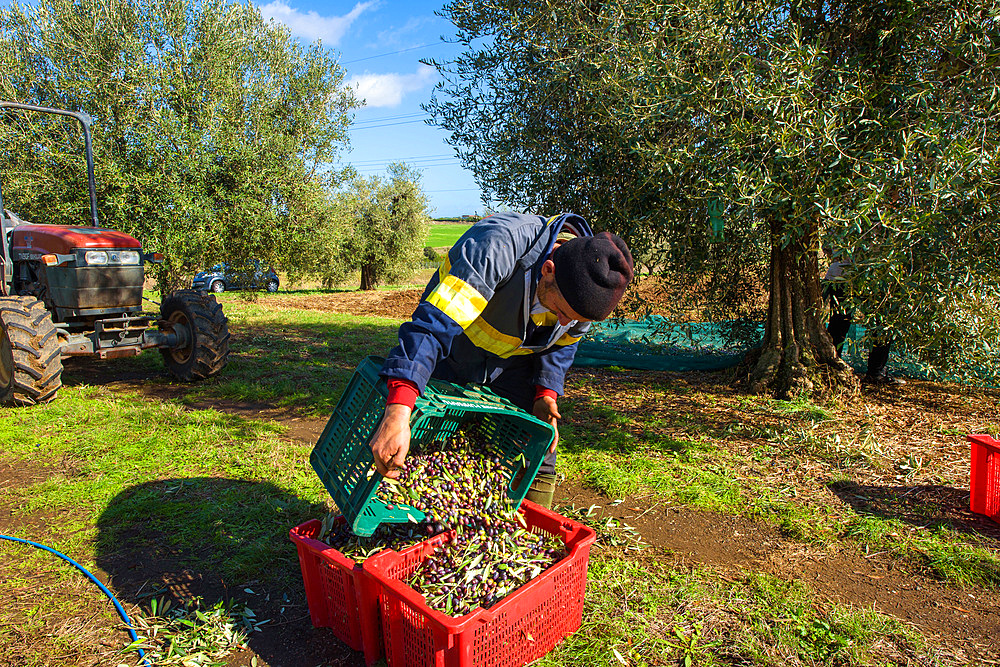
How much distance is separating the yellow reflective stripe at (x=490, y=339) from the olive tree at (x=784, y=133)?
2376mm

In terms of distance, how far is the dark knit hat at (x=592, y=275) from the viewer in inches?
87.5

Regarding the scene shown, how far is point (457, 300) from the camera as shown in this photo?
2217mm

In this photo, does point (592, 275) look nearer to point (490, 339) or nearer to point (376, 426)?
point (490, 339)

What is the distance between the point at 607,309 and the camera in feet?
7.38

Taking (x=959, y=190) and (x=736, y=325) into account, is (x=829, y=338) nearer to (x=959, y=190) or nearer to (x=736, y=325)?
(x=736, y=325)

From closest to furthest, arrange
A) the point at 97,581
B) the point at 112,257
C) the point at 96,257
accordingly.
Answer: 1. the point at 97,581
2. the point at 96,257
3. the point at 112,257

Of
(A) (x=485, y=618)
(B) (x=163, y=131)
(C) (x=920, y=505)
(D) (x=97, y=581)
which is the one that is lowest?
(D) (x=97, y=581)

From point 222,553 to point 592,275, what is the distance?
8.43ft

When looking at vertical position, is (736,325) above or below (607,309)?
below

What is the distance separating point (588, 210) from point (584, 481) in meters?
2.87

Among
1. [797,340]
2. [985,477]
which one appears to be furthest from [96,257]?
[985,477]

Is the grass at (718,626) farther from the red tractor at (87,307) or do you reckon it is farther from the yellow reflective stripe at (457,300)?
the red tractor at (87,307)

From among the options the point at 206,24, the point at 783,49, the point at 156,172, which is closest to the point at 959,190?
the point at 783,49

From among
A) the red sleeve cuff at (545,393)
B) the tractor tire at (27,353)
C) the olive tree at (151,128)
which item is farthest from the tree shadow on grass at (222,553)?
the olive tree at (151,128)
